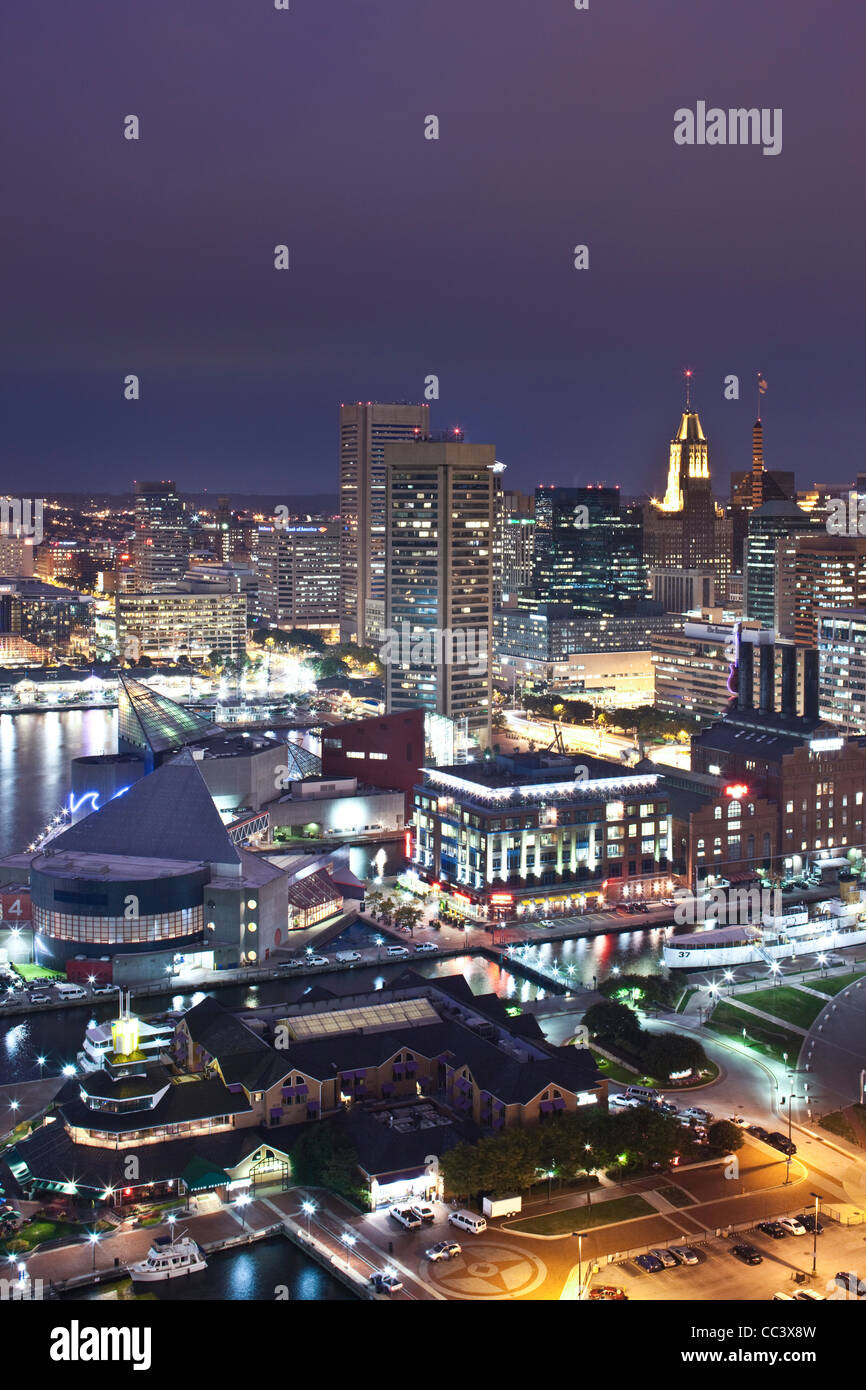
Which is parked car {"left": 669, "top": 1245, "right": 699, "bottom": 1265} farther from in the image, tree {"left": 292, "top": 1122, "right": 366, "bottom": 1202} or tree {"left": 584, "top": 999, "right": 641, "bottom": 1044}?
tree {"left": 584, "top": 999, "right": 641, "bottom": 1044}

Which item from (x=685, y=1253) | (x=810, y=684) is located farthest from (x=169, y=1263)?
(x=810, y=684)

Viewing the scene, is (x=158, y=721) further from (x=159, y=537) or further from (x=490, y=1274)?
(x=159, y=537)

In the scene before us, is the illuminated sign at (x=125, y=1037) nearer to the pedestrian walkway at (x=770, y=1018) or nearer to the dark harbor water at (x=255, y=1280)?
the dark harbor water at (x=255, y=1280)

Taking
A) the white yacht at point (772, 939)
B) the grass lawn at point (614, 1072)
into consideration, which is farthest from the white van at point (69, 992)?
the white yacht at point (772, 939)

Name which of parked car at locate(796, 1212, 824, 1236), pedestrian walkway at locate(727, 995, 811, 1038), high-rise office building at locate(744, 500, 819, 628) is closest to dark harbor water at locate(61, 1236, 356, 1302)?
parked car at locate(796, 1212, 824, 1236)

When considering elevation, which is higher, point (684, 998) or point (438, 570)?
point (438, 570)
